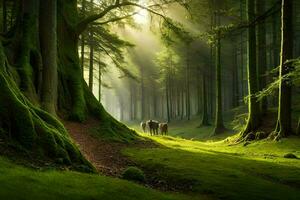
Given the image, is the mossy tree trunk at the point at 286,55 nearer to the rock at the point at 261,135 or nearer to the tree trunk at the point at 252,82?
the rock at the point at 261,135

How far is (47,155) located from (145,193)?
2493 mm

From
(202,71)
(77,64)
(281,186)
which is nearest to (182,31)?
(77,64)

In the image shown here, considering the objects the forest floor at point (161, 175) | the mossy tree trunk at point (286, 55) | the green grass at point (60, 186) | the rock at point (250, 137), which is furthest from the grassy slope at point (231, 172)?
the rock at point (250, 137)

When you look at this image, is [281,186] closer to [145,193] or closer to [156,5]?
[145,193]

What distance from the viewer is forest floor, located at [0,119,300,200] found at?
789cm

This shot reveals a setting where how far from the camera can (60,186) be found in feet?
26.2

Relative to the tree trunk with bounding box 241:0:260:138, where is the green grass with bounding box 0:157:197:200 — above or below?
below

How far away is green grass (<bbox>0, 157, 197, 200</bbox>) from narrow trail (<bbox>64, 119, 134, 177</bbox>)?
8.97 feet

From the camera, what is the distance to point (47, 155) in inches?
391

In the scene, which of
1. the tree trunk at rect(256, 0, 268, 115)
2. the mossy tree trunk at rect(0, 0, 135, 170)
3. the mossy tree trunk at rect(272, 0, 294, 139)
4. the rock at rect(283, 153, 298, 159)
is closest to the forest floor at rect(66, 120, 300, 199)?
the rock at rect(283, 153, 298, 159)

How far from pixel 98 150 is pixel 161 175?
4.22m

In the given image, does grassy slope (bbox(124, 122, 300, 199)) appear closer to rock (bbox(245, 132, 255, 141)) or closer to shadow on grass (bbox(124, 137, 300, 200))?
shadow on grass (bbox(124, 137, 300, 200))

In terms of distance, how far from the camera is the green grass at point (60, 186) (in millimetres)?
7162

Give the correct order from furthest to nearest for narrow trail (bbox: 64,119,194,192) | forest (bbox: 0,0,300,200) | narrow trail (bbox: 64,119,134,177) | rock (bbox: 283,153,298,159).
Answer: rock (bbox: 283,153,298,159), narrow trail (bbox: 64,119,134,177), narrow trail (bbox: 64,119,194,192), forest (bbox: 0,0,300,200)
